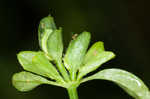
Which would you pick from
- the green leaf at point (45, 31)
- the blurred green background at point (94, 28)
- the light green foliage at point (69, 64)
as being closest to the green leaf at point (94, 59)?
the light green foliage at point (69, 64)

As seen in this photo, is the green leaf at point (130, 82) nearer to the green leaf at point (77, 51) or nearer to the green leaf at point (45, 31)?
the green leaf at point (77, 51)

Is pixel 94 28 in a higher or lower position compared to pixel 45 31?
lower

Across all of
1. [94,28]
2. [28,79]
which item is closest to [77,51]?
[28,79]

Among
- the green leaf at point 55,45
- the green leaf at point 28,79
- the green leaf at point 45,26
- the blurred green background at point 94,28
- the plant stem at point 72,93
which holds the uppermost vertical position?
the green leaf at point 45,26

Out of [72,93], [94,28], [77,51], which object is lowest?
[94,28]

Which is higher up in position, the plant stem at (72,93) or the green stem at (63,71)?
the green stem at (63,71)

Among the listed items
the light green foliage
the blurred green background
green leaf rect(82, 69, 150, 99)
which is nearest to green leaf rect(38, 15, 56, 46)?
the light green foliage

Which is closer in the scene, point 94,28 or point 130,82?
point 130,82

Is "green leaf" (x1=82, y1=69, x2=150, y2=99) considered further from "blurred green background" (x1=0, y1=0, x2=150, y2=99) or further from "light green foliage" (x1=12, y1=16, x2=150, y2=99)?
"blurred green background" (x1=0, y1=0, x2=150, y2=99)

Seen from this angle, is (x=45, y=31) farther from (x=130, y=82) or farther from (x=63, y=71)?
(x=130, y=82)
